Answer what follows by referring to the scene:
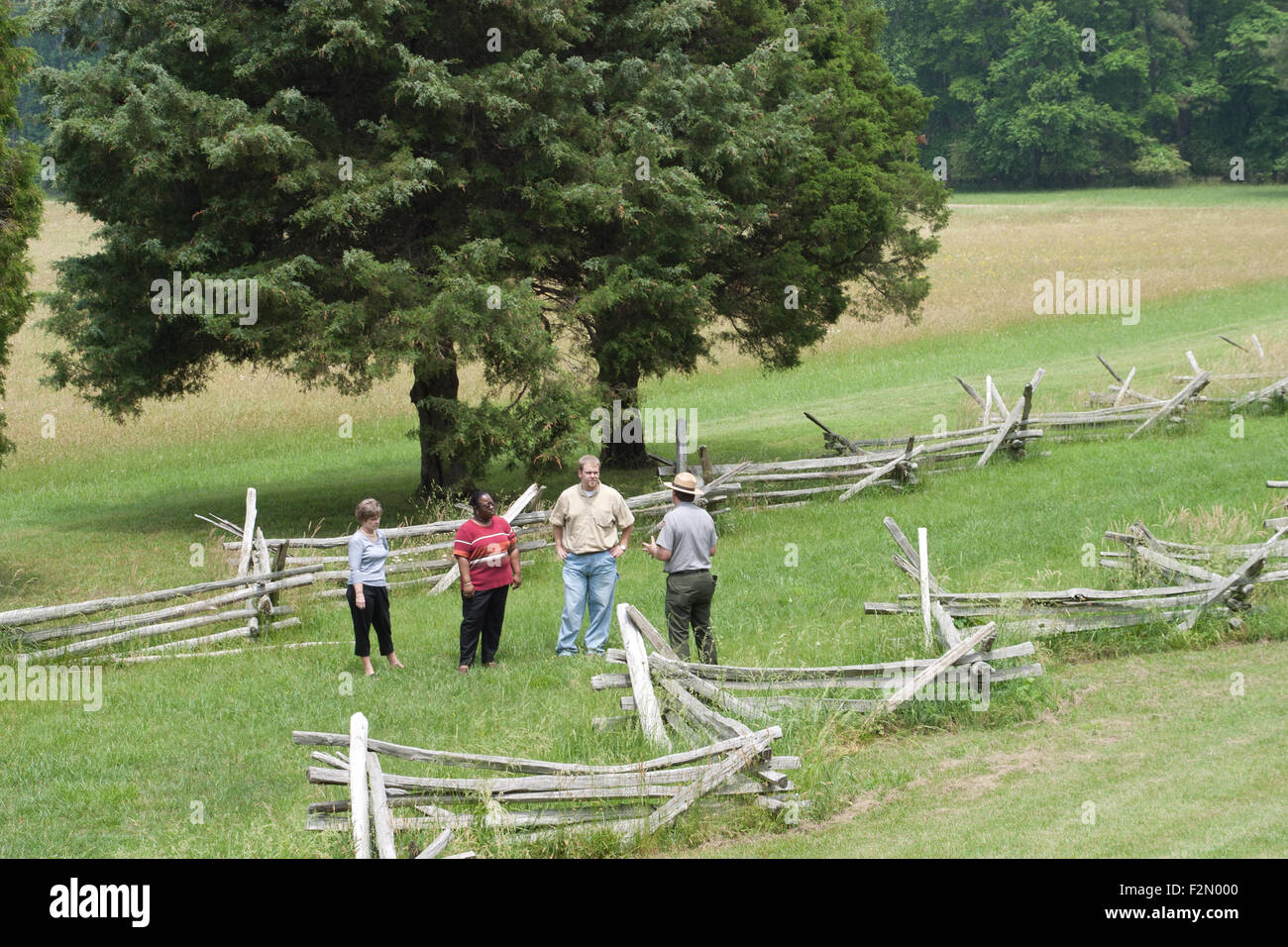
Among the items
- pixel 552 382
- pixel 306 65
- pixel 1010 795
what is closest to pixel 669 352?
pixel 552 382

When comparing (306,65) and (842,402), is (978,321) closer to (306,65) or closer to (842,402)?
(842,402)

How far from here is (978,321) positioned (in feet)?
141

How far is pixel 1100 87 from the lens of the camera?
8500 centimetres

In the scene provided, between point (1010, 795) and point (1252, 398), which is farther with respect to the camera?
point (1252, 398)

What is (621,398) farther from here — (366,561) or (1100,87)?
(1100,87)

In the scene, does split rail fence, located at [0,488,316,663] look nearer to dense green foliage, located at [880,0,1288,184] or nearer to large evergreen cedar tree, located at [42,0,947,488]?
large evergreen cedar tree, located at [42,0,947,488]

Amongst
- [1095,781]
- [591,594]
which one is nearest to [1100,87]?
[591,594]

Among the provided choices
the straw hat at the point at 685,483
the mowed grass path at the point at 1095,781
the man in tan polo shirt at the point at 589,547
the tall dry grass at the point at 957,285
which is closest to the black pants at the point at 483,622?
the man in tan polo shirt at the point at 589,547

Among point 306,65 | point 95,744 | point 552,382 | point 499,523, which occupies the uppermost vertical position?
point 306,65

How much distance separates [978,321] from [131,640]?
113 ft

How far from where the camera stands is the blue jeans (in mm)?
12359

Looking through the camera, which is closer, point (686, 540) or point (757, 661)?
point (686, 540)

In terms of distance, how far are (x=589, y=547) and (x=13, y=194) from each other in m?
9.55

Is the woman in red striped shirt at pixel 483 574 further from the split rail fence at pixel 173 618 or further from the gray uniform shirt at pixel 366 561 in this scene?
the split rail fence at pixel 173 618
